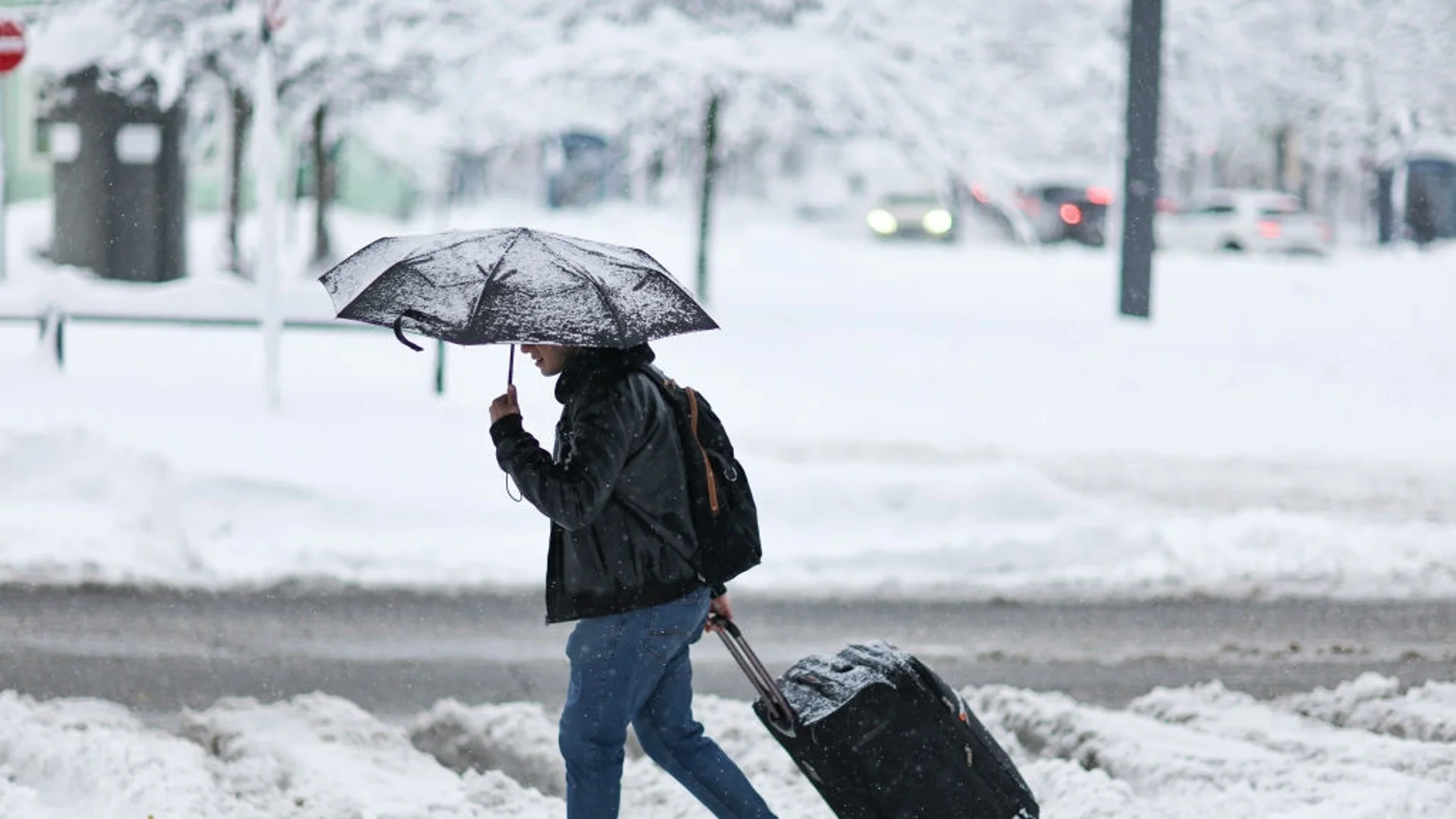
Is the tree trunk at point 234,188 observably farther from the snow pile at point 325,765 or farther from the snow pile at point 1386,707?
the snow pile at point 1386,707

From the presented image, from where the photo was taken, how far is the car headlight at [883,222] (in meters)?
34.3

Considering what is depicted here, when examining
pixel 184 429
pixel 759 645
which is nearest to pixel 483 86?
pixel 184 429

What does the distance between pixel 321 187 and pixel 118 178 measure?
440cm

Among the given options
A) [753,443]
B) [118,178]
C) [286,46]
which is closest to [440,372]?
[753,443]

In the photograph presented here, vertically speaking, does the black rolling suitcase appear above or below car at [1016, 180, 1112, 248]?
A: below

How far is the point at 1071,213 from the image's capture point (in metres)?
37.0

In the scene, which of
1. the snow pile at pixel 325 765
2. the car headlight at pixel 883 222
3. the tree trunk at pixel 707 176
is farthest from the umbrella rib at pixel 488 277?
the car headlight at pixel 883 222

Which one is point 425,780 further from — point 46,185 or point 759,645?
point 46,185

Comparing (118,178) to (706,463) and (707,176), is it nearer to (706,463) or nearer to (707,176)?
(707,176)

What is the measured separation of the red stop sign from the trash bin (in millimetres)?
5826

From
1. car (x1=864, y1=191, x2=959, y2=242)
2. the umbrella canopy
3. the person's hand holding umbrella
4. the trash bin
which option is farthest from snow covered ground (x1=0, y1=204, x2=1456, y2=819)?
car (x1=864, y1=191, x2=959, y2=242)

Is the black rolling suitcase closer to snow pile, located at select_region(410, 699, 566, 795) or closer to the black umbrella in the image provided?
the black umbrella

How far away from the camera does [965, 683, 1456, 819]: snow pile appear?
5262 mm

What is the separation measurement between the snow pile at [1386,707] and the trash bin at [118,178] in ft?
57.3
